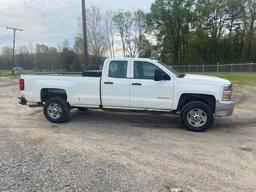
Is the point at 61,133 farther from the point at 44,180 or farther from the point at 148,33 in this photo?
the point at 148,33

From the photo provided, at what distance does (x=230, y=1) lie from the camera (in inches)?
1857

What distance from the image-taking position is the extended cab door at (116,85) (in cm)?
665

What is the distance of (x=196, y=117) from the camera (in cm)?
636

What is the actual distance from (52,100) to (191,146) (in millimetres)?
4154

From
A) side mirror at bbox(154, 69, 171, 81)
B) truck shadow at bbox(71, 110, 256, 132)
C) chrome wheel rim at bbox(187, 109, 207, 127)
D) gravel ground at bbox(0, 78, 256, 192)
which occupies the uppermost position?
side mirror at bbox(154, 69, 171, 81)

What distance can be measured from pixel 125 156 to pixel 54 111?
3.34m

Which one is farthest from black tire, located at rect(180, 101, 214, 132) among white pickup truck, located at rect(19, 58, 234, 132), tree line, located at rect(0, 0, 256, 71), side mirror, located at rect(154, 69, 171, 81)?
tree line, located at rect(0, 0, 256, 71)

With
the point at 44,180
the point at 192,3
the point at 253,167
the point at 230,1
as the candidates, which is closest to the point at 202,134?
the point at 253,167

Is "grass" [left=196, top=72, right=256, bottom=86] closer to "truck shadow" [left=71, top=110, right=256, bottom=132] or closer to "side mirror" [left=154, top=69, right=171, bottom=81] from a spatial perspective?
"truck shadow" [left=71, top=110, right=256, bottom=132]

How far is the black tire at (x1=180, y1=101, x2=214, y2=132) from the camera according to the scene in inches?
248

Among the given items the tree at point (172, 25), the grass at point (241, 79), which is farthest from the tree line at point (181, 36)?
the grass at point (241, 79)

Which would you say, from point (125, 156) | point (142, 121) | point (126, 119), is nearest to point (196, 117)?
point (142, 121)

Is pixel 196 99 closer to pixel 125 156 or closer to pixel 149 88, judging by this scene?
pixel 149 88

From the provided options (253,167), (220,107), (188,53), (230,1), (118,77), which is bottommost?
(253,167)
